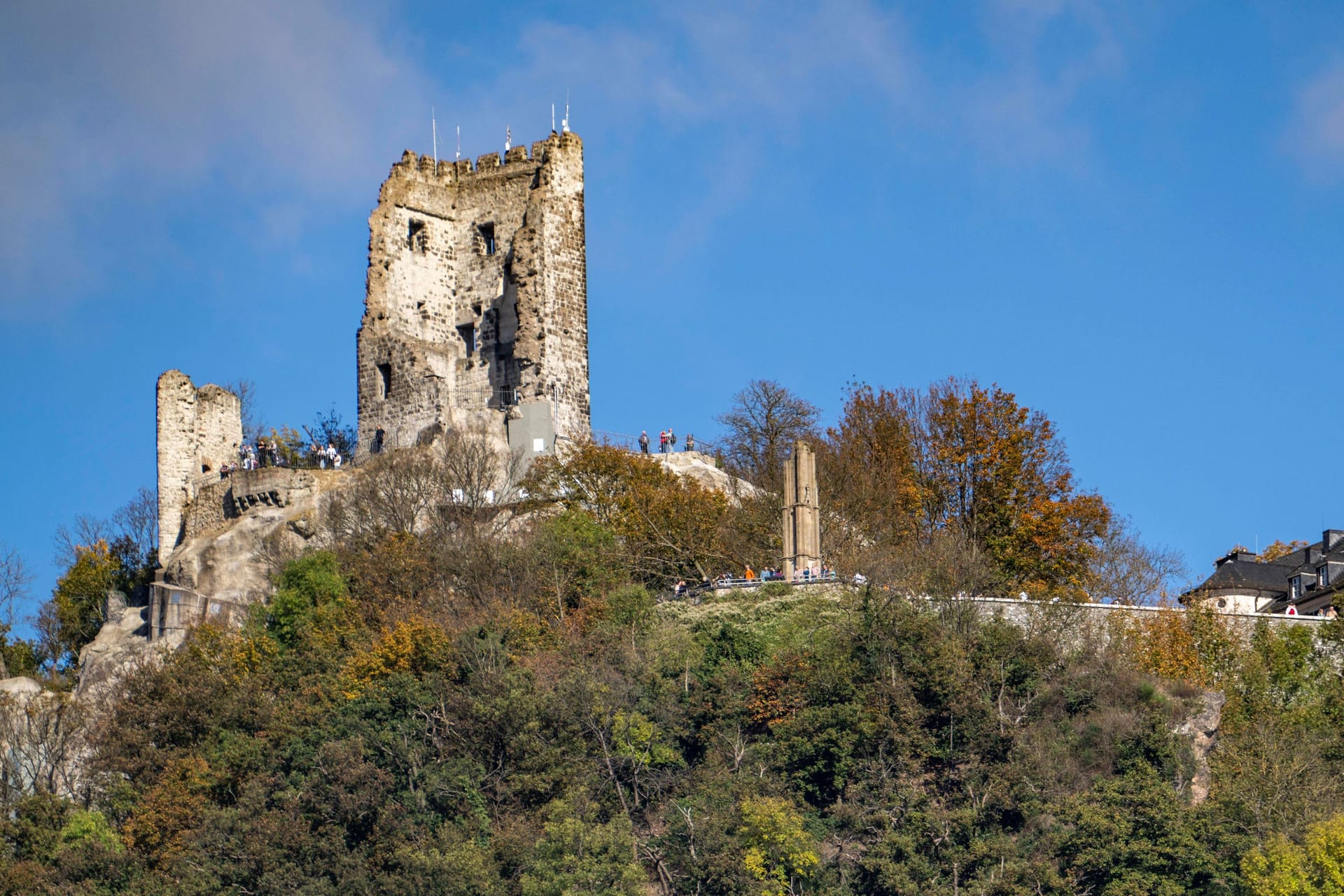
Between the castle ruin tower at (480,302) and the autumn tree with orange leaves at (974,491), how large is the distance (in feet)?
25.4

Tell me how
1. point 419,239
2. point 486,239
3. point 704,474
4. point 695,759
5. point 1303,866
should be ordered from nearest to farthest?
point 1303,866
point 695,759
point 704,474
point 419,239
point 486,239

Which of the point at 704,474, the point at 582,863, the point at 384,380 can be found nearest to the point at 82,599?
the point at 384,380

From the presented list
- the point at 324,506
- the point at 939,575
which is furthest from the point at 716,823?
the point at 324,506

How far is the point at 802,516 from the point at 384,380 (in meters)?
16.1

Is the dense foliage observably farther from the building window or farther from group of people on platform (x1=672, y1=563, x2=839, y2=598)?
the building window

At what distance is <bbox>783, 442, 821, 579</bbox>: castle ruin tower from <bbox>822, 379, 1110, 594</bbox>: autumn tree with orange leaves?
140 inches

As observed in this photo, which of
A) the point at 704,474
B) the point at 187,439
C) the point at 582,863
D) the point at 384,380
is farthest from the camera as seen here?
the point at 187,439

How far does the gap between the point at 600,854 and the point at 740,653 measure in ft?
22.2

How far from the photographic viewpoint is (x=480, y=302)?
61.0 metres

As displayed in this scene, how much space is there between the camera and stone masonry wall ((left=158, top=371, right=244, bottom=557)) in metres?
60.1

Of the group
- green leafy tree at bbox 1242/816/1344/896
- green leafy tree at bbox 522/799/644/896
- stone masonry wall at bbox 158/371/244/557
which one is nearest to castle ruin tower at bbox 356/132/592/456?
stone masonry wall at bbox 158/371/244/557

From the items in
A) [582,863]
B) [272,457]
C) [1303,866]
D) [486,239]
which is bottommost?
[1303,866]

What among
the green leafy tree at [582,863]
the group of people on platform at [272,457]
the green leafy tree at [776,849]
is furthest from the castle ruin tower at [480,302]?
the green leafy tree at [776,849]

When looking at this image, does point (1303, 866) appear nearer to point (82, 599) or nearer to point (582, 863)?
point (582, 863)
